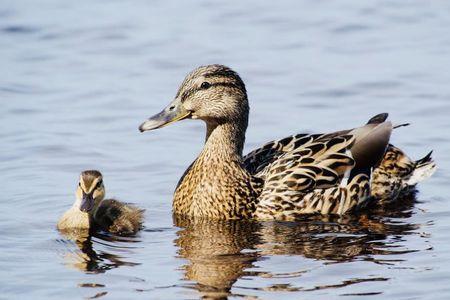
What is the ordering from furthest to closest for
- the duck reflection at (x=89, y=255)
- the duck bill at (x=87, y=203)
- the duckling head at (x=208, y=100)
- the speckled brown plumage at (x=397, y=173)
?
1. the speckled brown plumage at (x=397, y=173)
2. the duckling head at (x=208, y=100)
3. the duck bill at (x=87, y=203)
4. the duck reflection at (x=89, y=255)

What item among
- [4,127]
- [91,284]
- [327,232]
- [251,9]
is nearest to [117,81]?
[4,127]

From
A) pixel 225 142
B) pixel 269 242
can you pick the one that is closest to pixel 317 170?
pixel 225 142

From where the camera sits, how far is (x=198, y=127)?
547 inches

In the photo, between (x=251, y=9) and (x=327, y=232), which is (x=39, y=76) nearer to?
(x=251, y=9)

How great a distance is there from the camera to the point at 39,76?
15477 mm

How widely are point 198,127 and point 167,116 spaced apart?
308cm

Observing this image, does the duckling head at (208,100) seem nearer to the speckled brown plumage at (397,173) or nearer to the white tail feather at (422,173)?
the speckled brown plumage at (397,173)

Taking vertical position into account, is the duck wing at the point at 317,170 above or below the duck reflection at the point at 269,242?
above

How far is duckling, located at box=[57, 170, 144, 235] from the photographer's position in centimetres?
1028

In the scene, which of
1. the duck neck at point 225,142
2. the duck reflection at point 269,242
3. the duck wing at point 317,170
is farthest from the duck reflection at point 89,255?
the duck wing at point 317,170

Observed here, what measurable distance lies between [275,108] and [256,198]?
3391mm

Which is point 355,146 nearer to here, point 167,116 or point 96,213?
point 167,116

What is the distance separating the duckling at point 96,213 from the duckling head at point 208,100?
72cm

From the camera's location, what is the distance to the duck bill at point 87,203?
1013 cm
